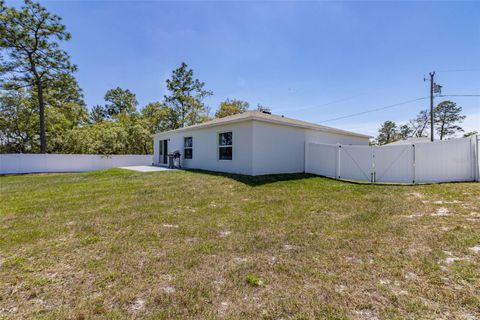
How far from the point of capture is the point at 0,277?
7.69ft

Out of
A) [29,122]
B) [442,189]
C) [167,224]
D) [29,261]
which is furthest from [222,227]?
[29,122]

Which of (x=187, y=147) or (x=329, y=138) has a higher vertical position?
(x=329, y=138)

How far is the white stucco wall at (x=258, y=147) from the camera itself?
9.49m

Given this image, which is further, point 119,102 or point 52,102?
point 119,102

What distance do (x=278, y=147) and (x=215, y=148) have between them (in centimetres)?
318

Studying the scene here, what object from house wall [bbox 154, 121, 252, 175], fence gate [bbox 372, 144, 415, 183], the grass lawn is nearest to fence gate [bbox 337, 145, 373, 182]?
fence gate [bbox 372, 144, 415, 183]

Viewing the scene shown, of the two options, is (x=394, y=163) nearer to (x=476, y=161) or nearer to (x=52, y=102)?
(x=476, y=161)

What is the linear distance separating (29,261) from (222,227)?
252cm

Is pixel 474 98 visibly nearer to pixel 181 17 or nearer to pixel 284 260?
pixel 181 17

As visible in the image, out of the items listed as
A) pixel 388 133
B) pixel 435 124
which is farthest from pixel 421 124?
pixel 388 133

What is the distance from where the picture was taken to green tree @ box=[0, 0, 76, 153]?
15.6 m

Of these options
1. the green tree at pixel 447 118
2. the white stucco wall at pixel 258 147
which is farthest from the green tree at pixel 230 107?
the green tree at pixel 447 118

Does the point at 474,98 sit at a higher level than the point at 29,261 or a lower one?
higher

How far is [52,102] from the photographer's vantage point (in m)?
20.6
